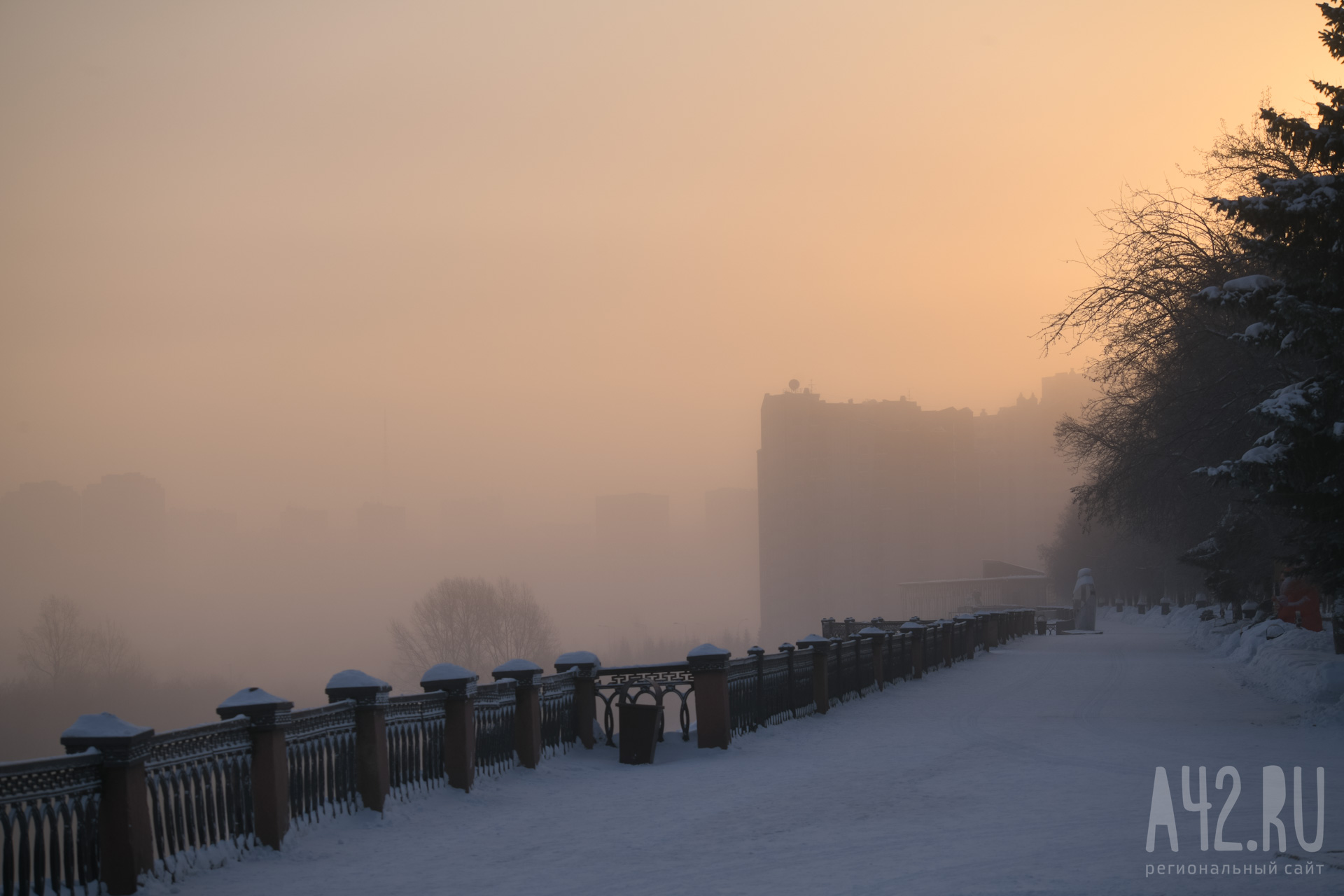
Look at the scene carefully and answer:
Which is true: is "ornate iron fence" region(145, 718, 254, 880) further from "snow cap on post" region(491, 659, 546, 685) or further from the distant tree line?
the distant tree line

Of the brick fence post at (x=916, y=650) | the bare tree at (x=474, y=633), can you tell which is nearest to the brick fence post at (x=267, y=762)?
the brick fence post at (x=916, y=650)

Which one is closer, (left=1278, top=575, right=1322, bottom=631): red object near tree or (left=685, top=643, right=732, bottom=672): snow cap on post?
(left=685, top=643, right=732, bottom=672): snow cap on post

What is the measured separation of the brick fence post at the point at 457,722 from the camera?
11.6m

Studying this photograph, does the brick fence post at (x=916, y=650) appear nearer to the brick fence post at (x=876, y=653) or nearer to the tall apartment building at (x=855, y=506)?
the brick fence post at (x=876, y=653)

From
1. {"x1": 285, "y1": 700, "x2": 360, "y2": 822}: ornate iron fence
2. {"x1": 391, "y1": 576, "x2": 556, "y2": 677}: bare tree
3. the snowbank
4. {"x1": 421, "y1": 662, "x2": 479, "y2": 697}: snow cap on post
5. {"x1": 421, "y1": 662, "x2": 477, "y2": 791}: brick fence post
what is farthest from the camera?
{"x1": 391, "y1": 576, "x2": 556, "y2": 677}: bare tree

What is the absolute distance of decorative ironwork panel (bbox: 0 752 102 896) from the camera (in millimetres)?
6781

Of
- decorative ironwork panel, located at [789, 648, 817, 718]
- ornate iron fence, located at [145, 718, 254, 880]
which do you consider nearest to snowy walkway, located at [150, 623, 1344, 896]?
ornate iron fence, located at [145, 718, 254, 880]

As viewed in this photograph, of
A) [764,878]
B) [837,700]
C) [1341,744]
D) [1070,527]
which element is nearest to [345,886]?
[764,878]

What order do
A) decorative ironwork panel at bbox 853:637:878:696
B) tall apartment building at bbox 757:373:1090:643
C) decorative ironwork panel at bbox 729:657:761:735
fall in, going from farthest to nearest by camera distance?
tall apartment building at bbox 757:373:1090:643
decorative ironwork panel at bbox 853:637:878:696
decorative ironwork panel at bbox 729:657:761:735

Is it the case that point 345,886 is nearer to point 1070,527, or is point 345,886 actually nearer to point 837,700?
point 837,700

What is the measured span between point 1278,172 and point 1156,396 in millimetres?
6162

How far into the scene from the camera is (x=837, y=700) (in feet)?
69.7

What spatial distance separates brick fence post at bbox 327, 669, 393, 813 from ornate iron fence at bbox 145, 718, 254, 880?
1.52 metres

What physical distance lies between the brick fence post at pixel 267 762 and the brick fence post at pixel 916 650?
827 inches
